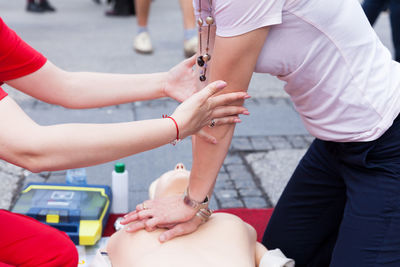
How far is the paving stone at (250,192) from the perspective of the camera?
2.94 m

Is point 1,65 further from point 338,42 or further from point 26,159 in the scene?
point 338,42

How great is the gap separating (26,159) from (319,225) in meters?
1.20

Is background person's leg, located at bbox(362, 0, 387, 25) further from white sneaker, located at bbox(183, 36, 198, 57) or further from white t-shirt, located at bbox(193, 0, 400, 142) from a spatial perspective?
white t-shirt, located at bbox(193, 0, 400, 142)

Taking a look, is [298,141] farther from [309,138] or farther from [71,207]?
[71,207]

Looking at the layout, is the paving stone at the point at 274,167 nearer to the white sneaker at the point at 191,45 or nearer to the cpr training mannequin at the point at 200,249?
the cpr training mannequin at the point at 200,249

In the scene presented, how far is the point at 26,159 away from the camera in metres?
1.35

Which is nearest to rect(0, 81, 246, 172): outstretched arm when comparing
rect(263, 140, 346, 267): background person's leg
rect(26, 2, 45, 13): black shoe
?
rect(263, 140, 346, 267): background person's leg

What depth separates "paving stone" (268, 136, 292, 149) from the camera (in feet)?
11.6

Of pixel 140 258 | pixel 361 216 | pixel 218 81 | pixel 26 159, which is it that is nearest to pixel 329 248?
pixel 361 216

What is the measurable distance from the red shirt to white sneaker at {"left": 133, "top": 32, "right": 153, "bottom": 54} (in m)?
3.76

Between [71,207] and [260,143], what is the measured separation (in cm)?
159

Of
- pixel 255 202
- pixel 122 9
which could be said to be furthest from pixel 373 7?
pixel 122 9

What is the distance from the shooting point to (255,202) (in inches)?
113

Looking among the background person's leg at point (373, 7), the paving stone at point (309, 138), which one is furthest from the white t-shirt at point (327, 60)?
the background person's leg at point (373, 7)
